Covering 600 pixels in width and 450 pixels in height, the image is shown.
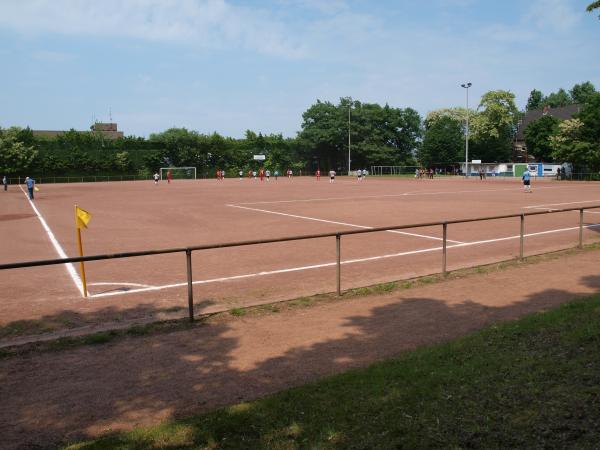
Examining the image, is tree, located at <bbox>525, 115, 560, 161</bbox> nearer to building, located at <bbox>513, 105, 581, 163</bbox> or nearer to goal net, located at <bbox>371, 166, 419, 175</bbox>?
building, located at <bbox>513, 105, 581, 163</bbox>

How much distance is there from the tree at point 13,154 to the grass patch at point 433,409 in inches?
3131

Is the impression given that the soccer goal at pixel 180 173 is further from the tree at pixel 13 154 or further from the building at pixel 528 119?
the building at pixel 528 119

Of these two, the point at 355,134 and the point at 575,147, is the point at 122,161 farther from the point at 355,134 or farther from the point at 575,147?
the point at 575,147

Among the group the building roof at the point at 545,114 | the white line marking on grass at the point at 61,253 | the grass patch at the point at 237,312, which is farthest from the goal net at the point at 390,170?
the grass patch at the point at 237,312

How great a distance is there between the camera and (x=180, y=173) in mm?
91000

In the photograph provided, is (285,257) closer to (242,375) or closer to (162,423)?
(242,375)

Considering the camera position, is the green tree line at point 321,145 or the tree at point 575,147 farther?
the green tree line at point 321,145

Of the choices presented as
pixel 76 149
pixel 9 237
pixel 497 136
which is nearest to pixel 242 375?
pixel 9 237

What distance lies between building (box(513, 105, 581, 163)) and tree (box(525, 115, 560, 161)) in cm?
863

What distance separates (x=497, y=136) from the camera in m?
105

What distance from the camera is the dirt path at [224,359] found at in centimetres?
503

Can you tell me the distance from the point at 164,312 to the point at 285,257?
5661 millimetres

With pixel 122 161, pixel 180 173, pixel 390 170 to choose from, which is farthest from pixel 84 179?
pixel 390 170

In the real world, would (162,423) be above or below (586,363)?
below
